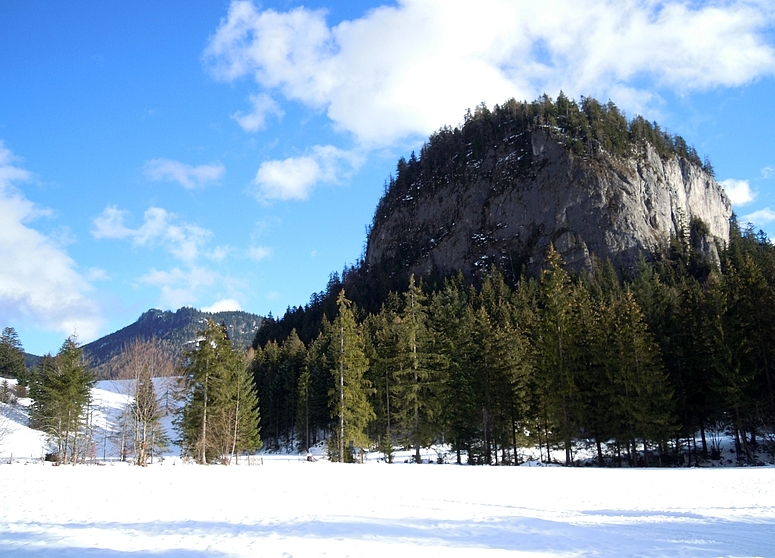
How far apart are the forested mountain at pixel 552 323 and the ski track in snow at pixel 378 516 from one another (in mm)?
14792

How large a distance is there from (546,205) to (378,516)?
110571 millimetres

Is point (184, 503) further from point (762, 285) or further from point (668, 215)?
point (668, 215)

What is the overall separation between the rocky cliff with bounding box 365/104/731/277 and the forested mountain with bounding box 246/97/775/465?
483 millimetres

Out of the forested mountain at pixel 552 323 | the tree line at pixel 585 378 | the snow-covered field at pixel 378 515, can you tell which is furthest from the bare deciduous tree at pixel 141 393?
the snow-covered field at pixel 378 515

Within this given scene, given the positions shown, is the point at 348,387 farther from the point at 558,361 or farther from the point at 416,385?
the point at 558,361

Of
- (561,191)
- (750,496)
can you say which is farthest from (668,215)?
(750,496)

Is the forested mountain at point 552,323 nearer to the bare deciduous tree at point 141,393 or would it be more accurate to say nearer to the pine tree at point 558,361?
the pine tree at point 558,361

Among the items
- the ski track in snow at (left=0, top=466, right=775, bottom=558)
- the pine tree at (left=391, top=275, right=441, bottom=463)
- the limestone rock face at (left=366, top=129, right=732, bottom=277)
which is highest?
the limestone rock face at (left=366, top=129, right=732, bottom=277)

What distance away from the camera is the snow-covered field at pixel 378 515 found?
867 cm

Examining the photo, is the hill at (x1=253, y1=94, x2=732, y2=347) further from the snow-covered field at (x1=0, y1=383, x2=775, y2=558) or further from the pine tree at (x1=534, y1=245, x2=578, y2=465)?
the snow-covered field at (x1=0, y1=383, x2=775, y2=558)

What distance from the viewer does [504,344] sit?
3694 cm

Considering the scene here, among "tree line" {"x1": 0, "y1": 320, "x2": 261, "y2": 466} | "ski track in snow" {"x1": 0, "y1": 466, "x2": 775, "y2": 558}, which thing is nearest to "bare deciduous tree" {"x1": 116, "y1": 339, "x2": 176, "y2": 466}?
"tree line" {"x1": 0, "y1": 320, "x2": 261, "y2": 466}

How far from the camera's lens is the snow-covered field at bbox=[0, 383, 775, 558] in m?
8.67

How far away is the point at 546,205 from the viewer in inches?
4464
